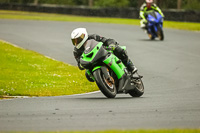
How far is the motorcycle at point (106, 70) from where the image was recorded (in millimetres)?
10594

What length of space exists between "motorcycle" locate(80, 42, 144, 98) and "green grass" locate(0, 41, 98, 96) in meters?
2.48

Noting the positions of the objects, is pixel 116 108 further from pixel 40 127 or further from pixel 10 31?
pixel 10 31

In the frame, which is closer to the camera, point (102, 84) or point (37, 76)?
point (102, 84)

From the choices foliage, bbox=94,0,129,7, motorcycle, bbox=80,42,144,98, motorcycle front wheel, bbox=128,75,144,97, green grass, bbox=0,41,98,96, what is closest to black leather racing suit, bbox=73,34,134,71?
motorcycle, bbox=80,42,144,98

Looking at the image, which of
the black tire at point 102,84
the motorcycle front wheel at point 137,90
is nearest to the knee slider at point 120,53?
the motorcycle front wheel at point 137,90

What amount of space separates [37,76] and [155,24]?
1202 centimetres

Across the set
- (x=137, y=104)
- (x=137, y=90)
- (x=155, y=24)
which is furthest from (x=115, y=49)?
(x=155, y=24)

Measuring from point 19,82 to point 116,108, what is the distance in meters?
5.61

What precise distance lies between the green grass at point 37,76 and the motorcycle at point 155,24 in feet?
23.8

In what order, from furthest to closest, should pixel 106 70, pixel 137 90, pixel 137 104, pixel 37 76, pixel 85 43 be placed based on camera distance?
pixel 37 76 → pixel 137 90 → pixel 85 43 → pixel 106 70 → pixel 137 104

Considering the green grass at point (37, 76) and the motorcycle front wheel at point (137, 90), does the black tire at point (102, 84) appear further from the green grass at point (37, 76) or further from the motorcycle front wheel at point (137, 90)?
the green grass at point (37, 76)

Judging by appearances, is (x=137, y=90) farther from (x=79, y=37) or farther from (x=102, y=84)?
(x=79, y=37)

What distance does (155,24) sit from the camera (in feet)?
88.4

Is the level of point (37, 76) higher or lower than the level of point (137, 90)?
lower
